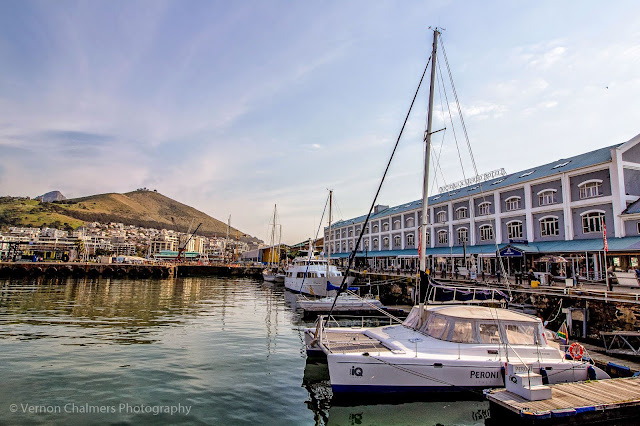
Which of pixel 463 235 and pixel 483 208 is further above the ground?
pixel 483 208

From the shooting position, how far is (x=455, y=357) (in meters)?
12.6

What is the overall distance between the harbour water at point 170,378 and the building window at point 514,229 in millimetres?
29816

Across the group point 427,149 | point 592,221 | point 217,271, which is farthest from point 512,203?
point 217,271

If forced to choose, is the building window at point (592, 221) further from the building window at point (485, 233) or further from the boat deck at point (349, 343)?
the boat deck at point (349, 343)

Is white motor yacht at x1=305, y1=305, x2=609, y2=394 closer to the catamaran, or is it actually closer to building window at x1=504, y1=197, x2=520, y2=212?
the catamaran

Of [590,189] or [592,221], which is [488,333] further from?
[590,189]

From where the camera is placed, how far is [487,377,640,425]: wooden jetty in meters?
9.23

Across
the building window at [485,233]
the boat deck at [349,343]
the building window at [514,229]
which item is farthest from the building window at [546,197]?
the boat deck at [349,343]

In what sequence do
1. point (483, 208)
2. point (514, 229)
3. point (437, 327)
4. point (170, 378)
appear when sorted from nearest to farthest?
point (170, 378) < point (437, 327) < point (514, 229) < point (483, 208)

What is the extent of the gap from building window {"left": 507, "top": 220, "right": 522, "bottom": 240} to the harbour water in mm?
29816

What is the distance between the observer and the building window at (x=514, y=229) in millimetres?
41291

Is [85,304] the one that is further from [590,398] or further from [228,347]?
[590,398]

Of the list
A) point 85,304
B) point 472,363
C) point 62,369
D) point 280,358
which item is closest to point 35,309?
point 85,304

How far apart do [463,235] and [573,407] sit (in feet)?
139
